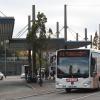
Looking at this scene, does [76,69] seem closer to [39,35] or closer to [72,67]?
[72,67]

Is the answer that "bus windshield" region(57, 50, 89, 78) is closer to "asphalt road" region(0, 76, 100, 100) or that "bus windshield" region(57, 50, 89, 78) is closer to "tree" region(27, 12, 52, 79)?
"asphalt road" region(0, 76, 100, 100)

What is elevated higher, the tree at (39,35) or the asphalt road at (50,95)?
the tree at (39,35)

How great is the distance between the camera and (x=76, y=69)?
35.4 metres

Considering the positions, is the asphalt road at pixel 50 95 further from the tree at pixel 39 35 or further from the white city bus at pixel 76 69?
the tree at pixel 39 35

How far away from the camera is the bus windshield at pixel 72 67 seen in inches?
1389

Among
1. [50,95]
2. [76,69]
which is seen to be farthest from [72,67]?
[50,95]

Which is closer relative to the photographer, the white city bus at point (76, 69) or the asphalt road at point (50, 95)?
the asphalt road at point (50, 95)

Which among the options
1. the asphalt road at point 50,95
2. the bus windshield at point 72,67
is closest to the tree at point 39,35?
the asphalt road at point 50,95

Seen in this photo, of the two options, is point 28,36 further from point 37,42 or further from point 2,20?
point 2,20

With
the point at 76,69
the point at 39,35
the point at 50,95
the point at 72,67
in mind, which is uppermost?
the point at 39,35

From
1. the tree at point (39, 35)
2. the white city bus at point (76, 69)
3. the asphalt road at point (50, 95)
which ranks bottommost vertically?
the asphalt road at point (50, 95)

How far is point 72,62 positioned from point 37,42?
12597mm

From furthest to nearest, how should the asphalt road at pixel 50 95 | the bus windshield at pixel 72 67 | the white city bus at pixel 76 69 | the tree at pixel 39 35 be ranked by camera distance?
the tree at pixel 39 35
the bus windshield at pixel 72 67
the white city bus at pixel 76 69
the asphalt road at pixel 50 95

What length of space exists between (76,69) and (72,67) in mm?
303
